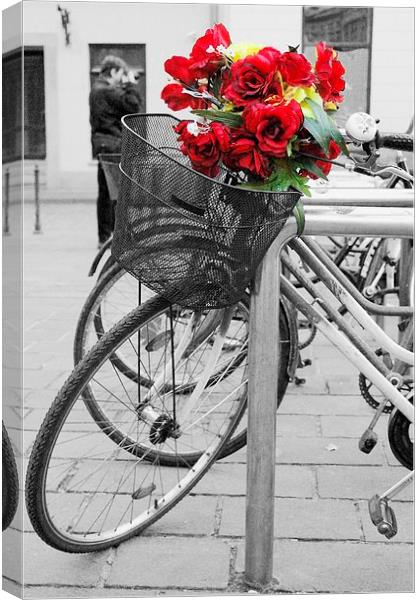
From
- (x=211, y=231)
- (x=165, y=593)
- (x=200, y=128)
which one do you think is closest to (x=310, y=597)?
(x=165, y=593)

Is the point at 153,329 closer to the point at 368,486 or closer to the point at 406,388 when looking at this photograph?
the point at 406,388

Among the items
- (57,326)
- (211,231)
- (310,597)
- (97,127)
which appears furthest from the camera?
(97,127)

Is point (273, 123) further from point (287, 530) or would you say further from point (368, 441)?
point (368, 441)

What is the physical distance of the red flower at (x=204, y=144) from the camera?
7.97 feet

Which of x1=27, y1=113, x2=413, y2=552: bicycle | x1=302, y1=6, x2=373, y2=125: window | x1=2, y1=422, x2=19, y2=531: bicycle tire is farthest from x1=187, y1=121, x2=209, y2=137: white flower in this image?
x1=302, y1=6, x2=373, y2=125: window

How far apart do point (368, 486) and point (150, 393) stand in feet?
2.95

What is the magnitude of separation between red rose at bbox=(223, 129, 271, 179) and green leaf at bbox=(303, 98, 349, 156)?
4.9 inches

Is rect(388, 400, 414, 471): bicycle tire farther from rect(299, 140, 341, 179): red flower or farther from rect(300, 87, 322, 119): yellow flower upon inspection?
rect(300, 87, 322, 119): yellow flower

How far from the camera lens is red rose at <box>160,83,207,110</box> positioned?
100 inches

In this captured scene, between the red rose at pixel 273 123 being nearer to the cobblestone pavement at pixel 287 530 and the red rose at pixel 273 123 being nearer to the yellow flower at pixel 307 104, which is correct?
the yellow flower at pixel 307 104

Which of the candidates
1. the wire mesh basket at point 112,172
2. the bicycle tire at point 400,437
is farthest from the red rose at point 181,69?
the wire mesh basket at point 112,172

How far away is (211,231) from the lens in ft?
8.05

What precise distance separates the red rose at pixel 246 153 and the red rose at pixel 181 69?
19 centimetres

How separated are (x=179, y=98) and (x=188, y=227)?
332 mm
